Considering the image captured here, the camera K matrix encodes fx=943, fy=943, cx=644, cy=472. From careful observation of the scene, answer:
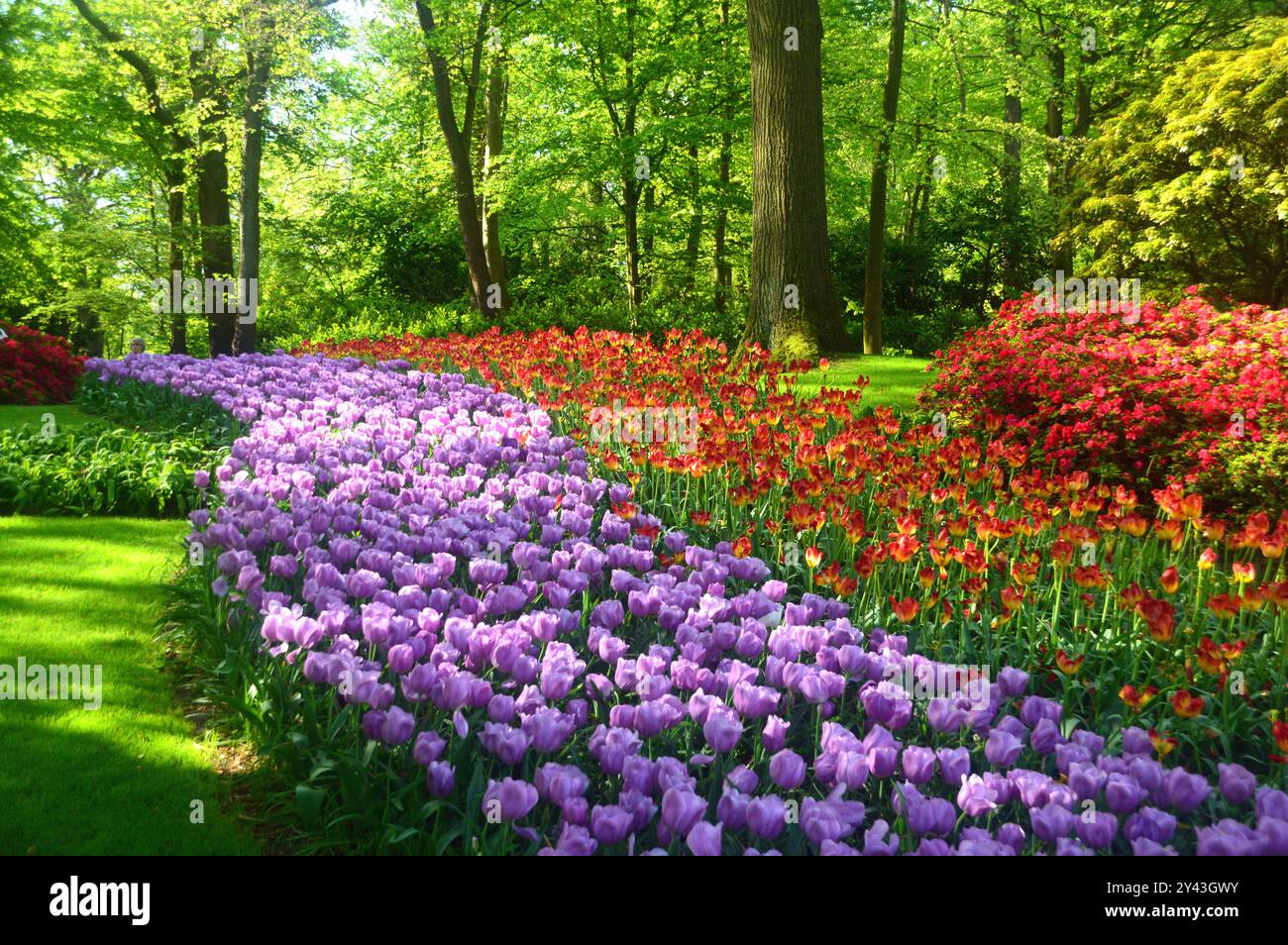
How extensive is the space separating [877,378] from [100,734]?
7989 millimetres

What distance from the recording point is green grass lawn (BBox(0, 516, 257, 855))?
2.96m

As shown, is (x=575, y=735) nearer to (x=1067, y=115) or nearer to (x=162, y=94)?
(x=162, y=94)

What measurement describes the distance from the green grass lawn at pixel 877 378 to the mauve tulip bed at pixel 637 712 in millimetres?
4760

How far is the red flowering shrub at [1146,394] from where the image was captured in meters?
6.28

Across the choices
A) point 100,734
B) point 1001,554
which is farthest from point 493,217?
point 100,734

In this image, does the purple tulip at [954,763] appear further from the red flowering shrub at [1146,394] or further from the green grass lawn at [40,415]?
the green grass lawn at [40,415]

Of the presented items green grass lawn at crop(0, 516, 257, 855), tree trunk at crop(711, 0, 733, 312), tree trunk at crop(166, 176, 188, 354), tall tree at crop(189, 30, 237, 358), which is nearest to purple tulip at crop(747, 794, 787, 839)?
green grass lawn at crop(0, 516, 257, 855)

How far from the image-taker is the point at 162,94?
51.5ft

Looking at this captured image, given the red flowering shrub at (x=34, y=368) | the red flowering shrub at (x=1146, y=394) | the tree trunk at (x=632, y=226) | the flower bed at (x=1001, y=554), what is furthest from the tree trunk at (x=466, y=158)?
the red flowering shrub at (x=1146, y=394)

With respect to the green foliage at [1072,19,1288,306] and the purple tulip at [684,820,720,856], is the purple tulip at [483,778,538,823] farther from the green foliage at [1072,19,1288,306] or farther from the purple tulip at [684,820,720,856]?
the green foliage at [1072,19,1288,306]

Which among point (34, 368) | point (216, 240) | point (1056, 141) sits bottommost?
point (34, 368)

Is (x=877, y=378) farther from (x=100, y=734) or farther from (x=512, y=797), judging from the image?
(x=512, y=797)

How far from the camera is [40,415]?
984cm
